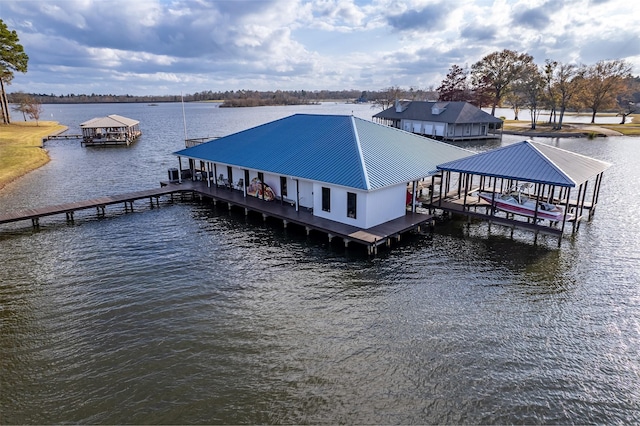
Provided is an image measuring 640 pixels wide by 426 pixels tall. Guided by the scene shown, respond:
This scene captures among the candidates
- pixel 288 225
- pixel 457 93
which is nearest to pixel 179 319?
pixel 288 225

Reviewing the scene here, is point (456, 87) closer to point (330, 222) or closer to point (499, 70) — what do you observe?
point (499, 70)

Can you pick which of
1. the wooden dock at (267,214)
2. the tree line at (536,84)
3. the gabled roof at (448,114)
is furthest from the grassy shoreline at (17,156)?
the tree line at (536,84)

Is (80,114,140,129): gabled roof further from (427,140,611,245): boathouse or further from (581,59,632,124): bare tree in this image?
(581,59,632,124): bare tree

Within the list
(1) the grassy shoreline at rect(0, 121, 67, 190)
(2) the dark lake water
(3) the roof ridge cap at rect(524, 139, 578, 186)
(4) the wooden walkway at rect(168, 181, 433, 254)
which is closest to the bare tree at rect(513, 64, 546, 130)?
(3) the roof ridge cap at rect(524, 139, 578, 186)

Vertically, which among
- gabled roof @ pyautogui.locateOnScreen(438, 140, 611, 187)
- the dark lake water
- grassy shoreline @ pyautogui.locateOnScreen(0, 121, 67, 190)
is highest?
gabled roof @ pyautogui.locateOnScreen(438, 140, 611, 187)

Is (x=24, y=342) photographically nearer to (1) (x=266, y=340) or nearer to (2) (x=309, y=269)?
(1) (x=266, y=340)
